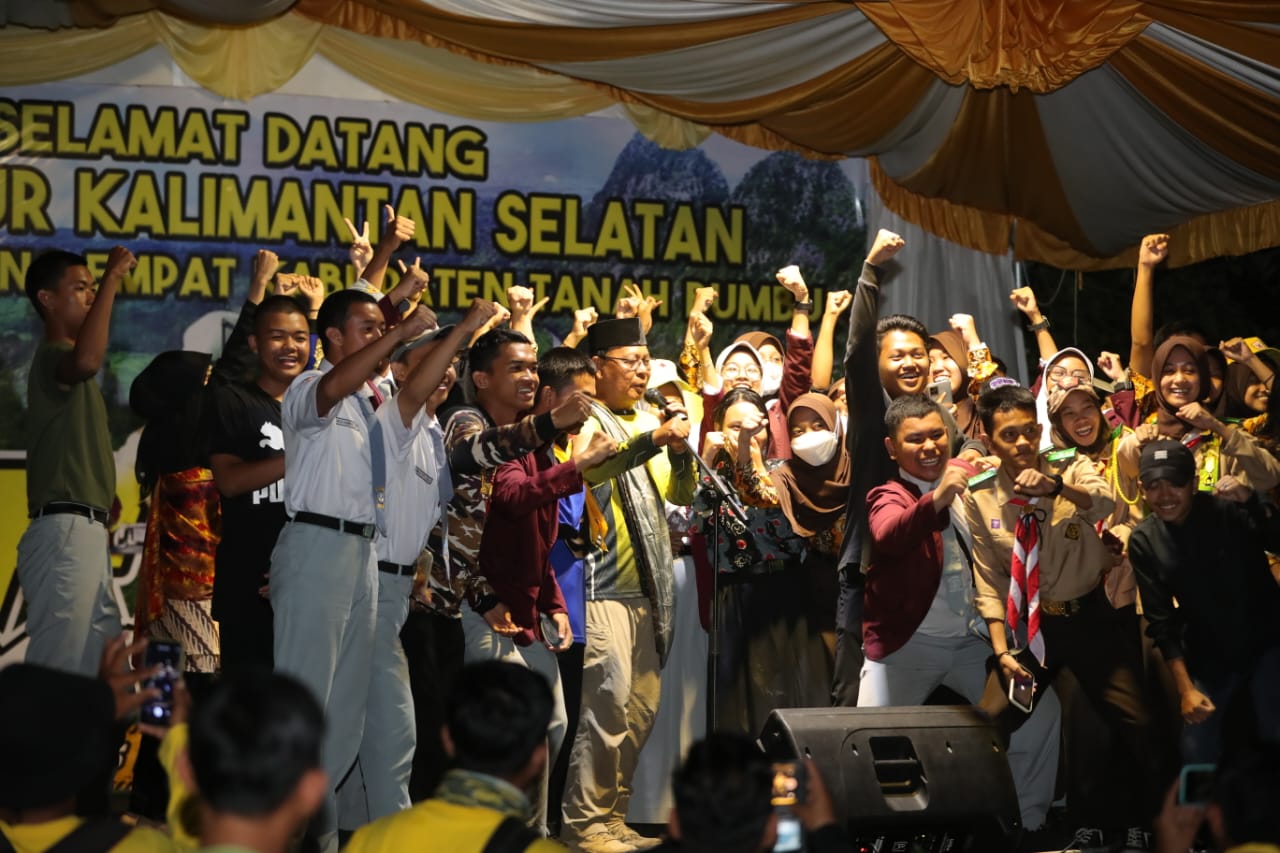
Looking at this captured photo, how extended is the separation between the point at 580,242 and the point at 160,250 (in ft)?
7.48

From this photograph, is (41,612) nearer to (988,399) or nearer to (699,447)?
(699,447)

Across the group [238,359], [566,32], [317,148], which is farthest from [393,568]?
[317,148]

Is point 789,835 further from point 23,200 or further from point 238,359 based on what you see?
point 23,200

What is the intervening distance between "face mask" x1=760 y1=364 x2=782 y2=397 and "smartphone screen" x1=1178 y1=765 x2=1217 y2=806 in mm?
4598

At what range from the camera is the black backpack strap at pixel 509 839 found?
2637mm

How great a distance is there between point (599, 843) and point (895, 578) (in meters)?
1.54

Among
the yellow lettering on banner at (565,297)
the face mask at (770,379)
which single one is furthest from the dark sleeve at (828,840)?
the yellow lettering on banner at (565,297)

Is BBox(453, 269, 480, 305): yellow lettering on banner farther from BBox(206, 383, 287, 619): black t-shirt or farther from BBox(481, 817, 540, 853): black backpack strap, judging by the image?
BBox(481, 817, 540, 853): black backpack strap

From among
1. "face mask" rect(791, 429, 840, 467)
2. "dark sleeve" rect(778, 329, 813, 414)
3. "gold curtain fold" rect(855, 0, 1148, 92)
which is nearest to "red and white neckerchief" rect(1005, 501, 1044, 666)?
"face mask" rect(791, 429, 840, 467)

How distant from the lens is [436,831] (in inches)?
105

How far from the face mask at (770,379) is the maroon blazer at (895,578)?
6.12 ft

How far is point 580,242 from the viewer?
8883 millimetres

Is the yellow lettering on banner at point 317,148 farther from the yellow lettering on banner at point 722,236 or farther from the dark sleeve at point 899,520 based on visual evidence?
the dark sleeve at point 899,520

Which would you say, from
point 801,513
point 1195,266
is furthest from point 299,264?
point 1195,266
